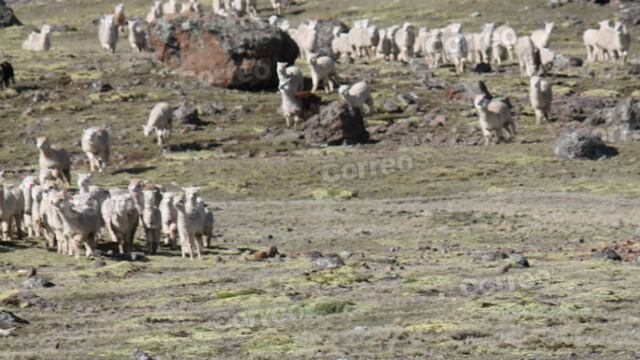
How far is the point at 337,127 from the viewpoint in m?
52.7

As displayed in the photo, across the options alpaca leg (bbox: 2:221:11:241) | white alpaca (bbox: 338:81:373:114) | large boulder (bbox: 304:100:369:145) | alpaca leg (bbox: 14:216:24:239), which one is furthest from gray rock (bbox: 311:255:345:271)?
white alpaca (bbox: 338:81:373:114)

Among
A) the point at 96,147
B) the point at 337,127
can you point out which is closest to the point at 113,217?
the point at 96,147

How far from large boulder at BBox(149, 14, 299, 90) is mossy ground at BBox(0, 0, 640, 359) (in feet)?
4.20

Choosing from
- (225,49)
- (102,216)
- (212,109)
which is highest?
(225,49)

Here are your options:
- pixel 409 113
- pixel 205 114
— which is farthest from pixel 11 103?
pixel 409 113

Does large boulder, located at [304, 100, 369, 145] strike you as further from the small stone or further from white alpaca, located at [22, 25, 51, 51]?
white alpaca, located at [22, 25, 51, 51]

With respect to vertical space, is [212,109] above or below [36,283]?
above

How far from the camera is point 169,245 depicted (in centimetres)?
3350

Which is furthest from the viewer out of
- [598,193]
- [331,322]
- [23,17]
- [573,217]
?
[23,17]

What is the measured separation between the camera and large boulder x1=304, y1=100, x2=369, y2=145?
52.6 meters

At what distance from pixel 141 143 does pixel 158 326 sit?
31.0 meters

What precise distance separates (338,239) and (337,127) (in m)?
18.2

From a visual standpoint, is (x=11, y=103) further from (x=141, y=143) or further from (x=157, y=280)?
(x=157, y=280)

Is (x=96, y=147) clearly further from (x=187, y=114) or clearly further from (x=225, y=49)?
(x=225, y=49)
